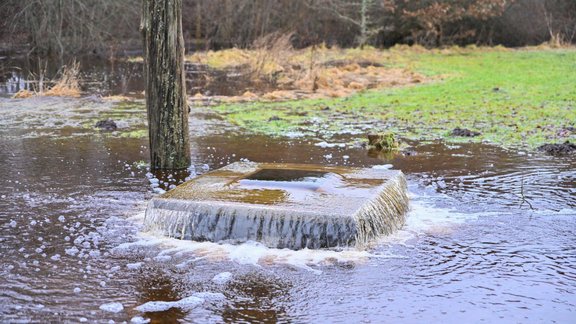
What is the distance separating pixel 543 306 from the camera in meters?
5.33

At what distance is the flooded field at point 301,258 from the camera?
527 centimetres

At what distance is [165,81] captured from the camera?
366 inches

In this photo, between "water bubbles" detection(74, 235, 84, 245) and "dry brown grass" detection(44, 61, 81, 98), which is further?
"dry brown grass" detection(44, 61, 81, 98)

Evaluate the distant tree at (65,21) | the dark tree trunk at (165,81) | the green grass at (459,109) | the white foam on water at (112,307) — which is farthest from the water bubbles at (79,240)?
the distant tree at (65,21)

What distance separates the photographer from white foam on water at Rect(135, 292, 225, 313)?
5254 mm

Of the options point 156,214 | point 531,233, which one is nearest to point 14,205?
point 156,214

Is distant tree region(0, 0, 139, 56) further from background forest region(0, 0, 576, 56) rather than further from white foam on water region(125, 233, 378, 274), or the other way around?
white foam on water region(125, 233, 378, 274)

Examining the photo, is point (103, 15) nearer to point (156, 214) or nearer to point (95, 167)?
point (95, 167)

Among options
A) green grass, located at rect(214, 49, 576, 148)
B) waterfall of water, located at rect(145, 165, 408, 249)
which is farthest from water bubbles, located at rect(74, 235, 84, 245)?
green grass, located at rect(214, 49, 576, 148)

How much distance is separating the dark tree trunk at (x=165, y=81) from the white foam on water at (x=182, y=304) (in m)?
4.31

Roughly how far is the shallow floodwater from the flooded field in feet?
0.05

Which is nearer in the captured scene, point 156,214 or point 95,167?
point 156,214

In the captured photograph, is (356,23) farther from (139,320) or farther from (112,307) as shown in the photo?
(139,320)

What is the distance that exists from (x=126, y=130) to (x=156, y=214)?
615cm
